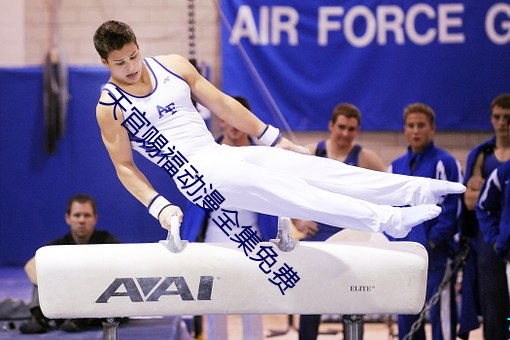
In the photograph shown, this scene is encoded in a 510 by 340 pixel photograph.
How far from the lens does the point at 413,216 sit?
3861 millimetres

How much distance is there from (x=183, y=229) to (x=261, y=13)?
3.23 metres

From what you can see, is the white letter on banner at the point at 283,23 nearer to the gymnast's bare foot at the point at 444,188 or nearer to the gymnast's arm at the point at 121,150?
the gymnast's arm at the point at 121,150

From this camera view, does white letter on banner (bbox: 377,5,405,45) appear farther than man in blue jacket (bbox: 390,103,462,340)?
Yes

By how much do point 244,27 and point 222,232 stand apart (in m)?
3.26

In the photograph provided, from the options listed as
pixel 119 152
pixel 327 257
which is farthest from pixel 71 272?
pixel 327 257

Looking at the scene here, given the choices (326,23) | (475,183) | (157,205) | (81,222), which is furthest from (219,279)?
(326,23)

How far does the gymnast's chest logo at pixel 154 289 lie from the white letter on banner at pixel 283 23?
4599 millimetres

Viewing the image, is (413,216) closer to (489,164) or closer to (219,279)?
(219,279)

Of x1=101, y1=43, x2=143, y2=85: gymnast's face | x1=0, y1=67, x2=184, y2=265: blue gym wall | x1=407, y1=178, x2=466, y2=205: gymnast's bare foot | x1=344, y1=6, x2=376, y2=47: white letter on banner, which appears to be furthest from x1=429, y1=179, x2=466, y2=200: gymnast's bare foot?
x1=0, y1=67, x2=184, y2=265: blue gym wall

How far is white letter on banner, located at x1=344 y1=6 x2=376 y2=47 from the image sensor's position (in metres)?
8.12

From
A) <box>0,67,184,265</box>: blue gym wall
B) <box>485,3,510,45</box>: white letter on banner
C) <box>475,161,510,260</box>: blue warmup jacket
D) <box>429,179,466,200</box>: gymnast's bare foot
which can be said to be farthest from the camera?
<box>0,67,184,265</box>: blue gym wall

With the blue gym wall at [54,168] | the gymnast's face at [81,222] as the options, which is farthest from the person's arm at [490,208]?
the blue gym wall at [54,168]

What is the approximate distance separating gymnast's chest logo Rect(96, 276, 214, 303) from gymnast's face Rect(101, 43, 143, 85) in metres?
1.00

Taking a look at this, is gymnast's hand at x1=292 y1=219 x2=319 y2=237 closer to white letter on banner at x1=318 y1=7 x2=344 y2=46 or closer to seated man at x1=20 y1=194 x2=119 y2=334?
seated man at x1=20 y1=194 x2=119 y2=334
